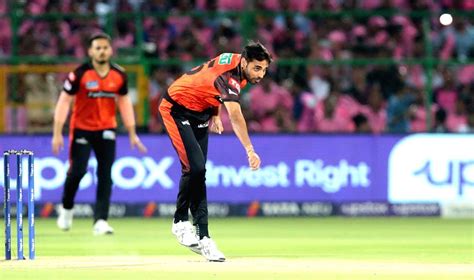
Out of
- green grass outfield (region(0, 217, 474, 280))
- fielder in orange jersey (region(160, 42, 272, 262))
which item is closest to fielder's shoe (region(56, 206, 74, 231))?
green grass outfield (region(0, 217, 474, 280))

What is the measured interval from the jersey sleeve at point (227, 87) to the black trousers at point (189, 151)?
2.08 feet

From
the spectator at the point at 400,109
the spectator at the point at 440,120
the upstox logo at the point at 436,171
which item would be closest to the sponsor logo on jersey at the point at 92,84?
the upstox logo at the point at 436,171

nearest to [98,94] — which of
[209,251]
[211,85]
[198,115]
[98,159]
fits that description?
[98,159]

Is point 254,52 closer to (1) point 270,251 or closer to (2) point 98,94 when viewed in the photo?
(1) point 270,251

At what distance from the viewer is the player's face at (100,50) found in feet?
46.0

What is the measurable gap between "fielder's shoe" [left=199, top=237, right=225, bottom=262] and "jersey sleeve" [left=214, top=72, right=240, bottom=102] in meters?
1.27

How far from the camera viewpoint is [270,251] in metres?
12.1

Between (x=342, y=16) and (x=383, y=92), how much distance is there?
131 centimetres

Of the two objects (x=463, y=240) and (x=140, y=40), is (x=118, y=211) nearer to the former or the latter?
(x=140, y=40)

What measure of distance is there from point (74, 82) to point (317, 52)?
608 centimetres

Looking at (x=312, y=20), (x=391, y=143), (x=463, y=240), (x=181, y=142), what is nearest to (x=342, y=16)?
(x=312, y=20)

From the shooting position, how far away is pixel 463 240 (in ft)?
45.4

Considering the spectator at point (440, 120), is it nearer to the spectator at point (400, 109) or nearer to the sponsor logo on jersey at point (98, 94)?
the spectator at point (400, 109)

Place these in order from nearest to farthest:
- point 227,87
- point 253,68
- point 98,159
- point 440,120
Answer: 1. point 227,87
2. point 253,68
3. point 98,159
4. point 440,120
